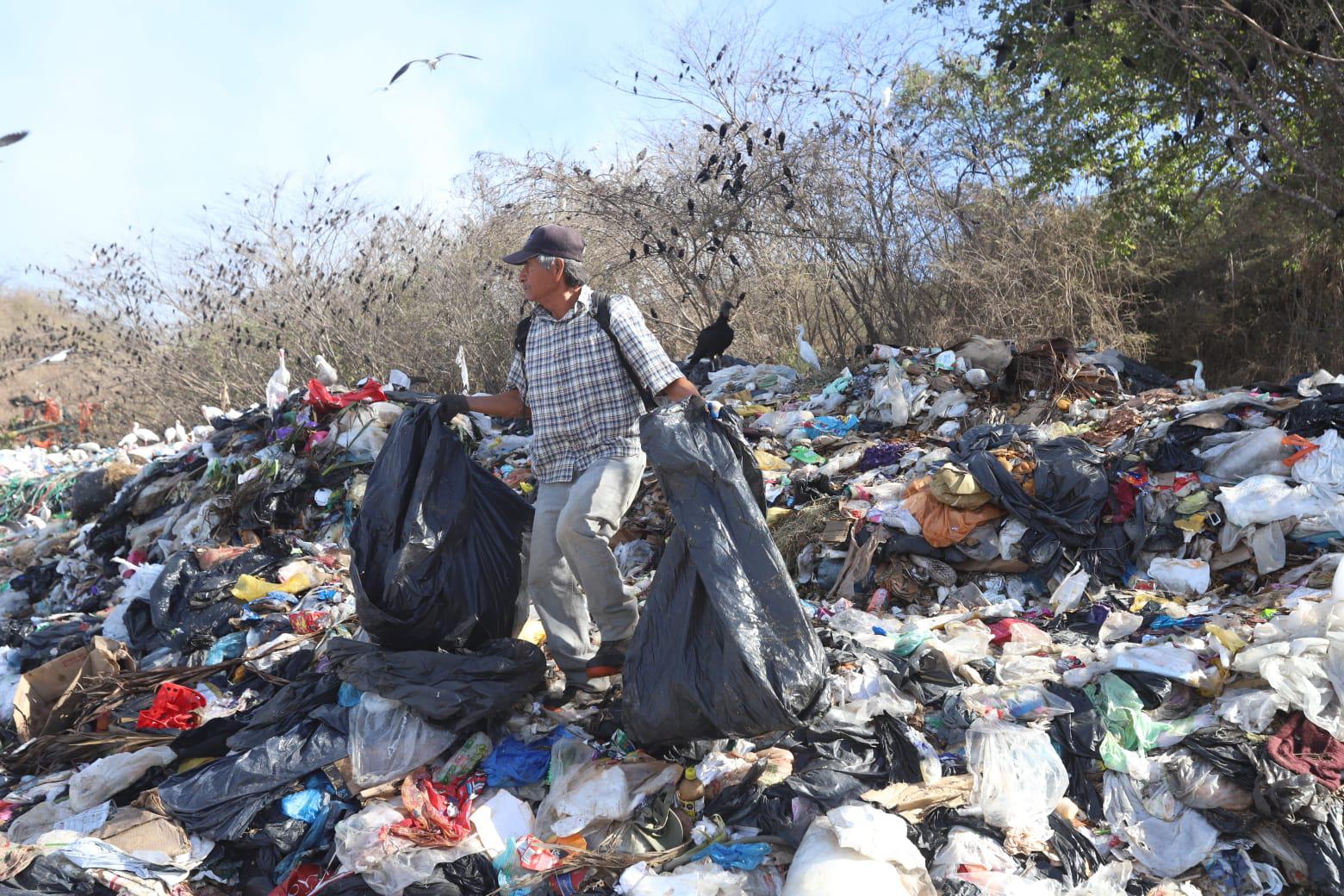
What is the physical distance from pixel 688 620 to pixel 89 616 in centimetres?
405

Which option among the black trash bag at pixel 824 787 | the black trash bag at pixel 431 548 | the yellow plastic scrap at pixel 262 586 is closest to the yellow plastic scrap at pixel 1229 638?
the black trash bag at pixel 824 787

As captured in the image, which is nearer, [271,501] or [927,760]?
[927,760]

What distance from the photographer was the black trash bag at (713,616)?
235 cm

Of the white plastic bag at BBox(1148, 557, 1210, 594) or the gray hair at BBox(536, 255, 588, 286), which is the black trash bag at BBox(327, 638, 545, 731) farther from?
the white plastic bag at BBox(1148, 557, 1210, 594)

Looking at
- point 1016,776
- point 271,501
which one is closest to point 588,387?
point 1016,776

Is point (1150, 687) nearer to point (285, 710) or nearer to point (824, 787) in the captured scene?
point (824, 787)

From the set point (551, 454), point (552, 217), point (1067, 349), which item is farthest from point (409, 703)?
point (552, 217)

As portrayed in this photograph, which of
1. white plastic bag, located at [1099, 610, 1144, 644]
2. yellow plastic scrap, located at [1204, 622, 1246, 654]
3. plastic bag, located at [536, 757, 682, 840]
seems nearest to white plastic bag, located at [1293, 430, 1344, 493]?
white plastic bag, located at [1099, 610, 1144, 644]

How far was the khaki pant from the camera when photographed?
276cm

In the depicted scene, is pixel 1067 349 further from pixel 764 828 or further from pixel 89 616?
pixel 89 616

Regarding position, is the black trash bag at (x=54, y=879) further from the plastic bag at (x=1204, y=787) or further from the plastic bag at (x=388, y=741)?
the plastic bag at (x=1204, y=787)

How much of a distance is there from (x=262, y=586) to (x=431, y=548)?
1894 mm

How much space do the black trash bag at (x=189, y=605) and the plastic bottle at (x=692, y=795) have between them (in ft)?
8.42

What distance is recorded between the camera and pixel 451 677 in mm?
2838
